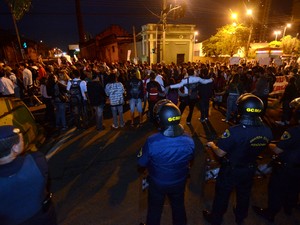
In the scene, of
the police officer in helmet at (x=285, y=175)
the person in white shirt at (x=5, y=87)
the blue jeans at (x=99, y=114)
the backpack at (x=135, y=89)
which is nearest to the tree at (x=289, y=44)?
the backpack at (x=135, y=89)

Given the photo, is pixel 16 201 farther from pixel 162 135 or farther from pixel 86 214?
pixel 86 214

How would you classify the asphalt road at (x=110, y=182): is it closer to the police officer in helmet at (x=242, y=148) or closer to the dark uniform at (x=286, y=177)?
the dark uniform at (x=286, y=177)

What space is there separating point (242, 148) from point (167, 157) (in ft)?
3.35

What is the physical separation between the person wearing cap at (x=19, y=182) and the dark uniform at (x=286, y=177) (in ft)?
10.1

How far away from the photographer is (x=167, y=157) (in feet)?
8.53

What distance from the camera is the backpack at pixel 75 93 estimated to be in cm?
730

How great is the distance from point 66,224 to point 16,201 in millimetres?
1955

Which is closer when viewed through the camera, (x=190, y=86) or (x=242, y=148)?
(x=242, y=148)

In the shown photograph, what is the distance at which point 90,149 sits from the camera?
6.33m

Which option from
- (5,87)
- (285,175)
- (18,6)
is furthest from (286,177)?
(18,6)

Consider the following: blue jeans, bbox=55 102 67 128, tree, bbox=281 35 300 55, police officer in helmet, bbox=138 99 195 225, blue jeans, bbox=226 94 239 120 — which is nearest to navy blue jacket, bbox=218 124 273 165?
police officer in helmet, bbox=138 99 195 225

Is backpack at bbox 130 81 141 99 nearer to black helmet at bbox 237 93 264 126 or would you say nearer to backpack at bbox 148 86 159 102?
backpack at bbox 148 86 159 102

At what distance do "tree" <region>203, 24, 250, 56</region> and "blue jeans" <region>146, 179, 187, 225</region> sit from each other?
31.7 m

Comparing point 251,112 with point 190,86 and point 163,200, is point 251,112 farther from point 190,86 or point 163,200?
point 190,86
